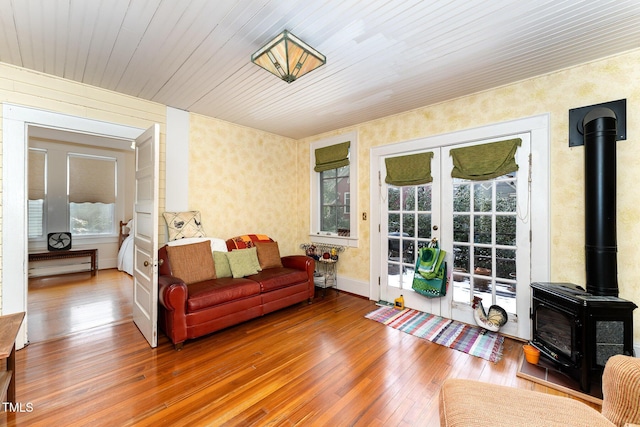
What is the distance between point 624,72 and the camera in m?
2.20

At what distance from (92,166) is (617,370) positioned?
780 cm

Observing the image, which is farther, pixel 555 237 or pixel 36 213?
pixel 36 213

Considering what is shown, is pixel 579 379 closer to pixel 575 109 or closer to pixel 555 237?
pixel 555 237

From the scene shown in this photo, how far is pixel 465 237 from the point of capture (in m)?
3.06

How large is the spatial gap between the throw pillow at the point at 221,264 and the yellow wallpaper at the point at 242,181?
2.00ft

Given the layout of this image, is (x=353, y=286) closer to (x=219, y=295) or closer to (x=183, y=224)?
(x=219, y=295)

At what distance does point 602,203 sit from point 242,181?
4016 mm

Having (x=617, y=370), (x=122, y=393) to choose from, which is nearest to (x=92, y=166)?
(x=122, y=393)

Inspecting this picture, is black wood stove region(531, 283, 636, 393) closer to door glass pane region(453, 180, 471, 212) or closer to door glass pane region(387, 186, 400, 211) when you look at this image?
door glass pane region(453, 180, 471, 212)

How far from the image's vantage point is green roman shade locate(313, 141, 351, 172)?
4.09m

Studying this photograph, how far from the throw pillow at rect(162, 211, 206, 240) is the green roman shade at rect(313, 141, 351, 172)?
205cm

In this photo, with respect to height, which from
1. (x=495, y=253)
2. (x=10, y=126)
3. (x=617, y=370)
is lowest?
(x=617, y=370)

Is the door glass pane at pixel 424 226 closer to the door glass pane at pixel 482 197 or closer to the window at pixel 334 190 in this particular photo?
the door glass pane at pixel 482 197

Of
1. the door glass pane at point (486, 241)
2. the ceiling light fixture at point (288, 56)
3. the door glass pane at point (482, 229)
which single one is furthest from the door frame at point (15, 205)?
the door glass pane at point (482, 229)
